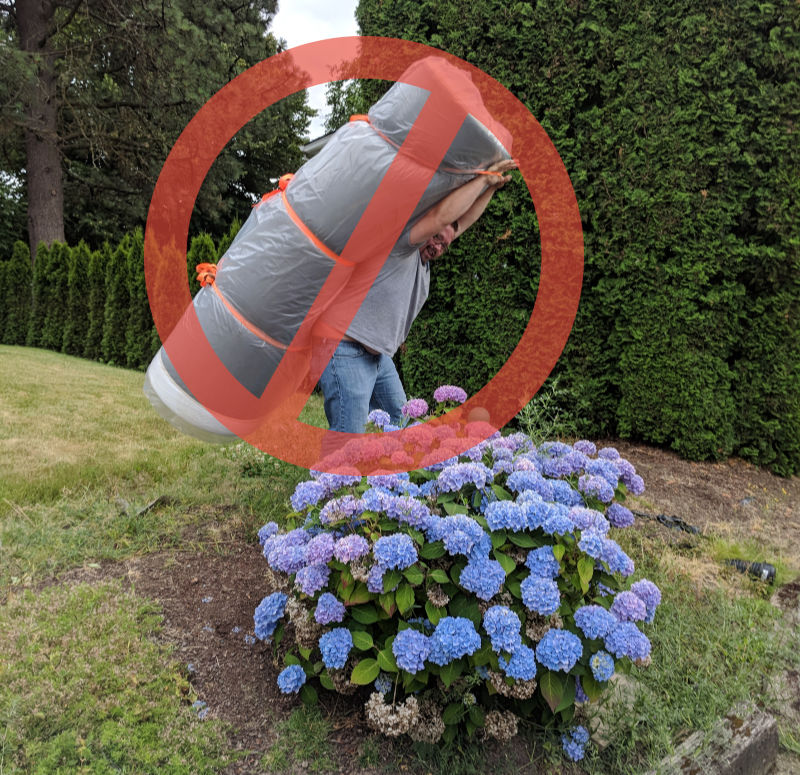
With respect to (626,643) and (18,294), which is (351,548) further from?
(18,294)

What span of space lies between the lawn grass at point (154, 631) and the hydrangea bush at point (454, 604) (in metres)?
0.13

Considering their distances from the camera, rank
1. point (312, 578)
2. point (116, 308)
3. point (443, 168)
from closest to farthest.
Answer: point (312, 578) → point (443, 168) → point (116, 308)

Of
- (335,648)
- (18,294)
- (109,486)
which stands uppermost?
(335,648)

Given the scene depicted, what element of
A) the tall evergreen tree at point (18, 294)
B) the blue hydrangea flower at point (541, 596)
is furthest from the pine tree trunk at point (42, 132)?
the blue hydrangea flower at point (541, 596)

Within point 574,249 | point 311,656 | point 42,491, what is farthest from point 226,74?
point 311,656

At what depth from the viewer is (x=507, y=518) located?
4.73 feet

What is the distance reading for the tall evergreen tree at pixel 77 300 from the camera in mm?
10156

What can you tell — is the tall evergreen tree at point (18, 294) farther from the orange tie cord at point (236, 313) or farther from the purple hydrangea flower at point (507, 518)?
the purple hydrangea flower at point (507, 518)

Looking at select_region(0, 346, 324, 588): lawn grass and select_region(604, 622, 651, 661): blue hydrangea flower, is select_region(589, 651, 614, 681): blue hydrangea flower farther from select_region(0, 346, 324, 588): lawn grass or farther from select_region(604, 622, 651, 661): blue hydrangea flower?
select_region(0, 346, 324, 588): lawn grass

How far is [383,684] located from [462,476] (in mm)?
570

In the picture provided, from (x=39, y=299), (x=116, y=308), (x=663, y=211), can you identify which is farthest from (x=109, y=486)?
(x=39, y=299)

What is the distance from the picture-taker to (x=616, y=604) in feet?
4.88

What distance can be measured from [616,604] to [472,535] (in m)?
0.45

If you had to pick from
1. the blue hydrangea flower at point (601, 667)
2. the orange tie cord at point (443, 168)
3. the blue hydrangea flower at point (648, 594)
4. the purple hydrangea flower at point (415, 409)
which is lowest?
the blue hydrangea flower at point (601, 667)
